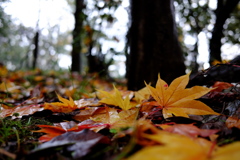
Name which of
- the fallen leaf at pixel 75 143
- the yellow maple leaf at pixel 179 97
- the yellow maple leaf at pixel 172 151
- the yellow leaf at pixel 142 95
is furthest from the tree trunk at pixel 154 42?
the yellow maple leaf at pixel 172 151

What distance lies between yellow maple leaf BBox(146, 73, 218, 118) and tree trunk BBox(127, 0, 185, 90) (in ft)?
2.55

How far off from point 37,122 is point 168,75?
110cm

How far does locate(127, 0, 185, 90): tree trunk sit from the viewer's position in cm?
159

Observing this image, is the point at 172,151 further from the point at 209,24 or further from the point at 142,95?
the point at 209,24

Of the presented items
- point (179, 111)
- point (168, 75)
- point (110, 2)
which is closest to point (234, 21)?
point (110, 2)

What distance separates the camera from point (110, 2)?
2320 millimetres

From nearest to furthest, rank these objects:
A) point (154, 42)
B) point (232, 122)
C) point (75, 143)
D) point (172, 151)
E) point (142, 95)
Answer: point (172, 151) < point (75, 143) < point (232, 122) < point (142, 95) < point (154, 42)

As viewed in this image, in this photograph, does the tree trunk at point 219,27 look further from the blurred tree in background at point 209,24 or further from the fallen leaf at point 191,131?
the fallen leaf at point 191,131

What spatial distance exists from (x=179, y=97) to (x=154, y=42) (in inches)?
40.4

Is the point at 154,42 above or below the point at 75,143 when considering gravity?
above

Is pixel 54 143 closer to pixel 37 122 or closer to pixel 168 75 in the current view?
pixel 37 122

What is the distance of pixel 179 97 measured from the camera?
71 centimetres

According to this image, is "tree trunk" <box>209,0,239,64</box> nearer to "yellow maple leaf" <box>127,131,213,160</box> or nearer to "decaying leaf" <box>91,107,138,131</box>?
"decaying leaf" <box>91,107,138,131</box>

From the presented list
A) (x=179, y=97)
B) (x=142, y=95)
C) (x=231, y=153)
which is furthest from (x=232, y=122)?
(x=142, y=95)
